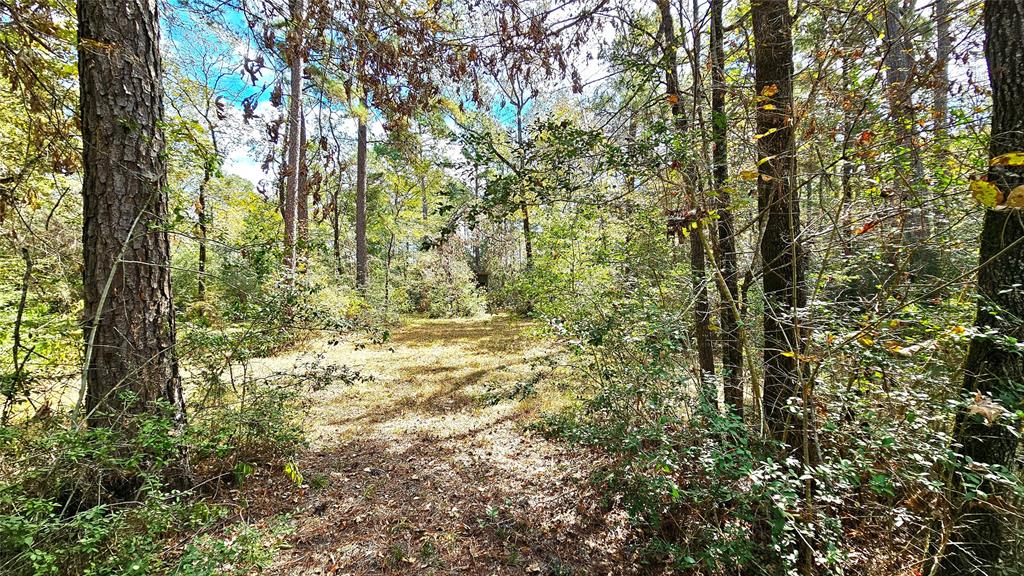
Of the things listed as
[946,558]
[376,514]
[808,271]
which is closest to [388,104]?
[376,514]

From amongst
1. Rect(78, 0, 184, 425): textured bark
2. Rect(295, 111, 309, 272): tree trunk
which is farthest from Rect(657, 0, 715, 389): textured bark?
Rect(78, 0, 184, 425): textured bark

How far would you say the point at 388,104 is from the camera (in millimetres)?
2887

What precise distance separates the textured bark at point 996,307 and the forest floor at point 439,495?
5.73 feet

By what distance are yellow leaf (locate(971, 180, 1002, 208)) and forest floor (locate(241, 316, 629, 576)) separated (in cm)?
249

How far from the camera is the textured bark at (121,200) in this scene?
2.19m

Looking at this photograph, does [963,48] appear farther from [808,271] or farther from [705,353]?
[705,353]

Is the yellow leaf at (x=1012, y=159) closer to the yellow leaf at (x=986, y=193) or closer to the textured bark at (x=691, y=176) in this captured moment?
the yellow leaf at (x=986, y=193)

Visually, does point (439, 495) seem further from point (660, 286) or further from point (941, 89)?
point (941, 89)

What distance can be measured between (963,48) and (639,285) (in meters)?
2.55

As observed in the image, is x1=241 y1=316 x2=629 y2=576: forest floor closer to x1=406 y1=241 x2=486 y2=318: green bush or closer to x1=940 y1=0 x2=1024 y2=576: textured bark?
x1=940 y1=0 x2=1024 y2=576: textured bark

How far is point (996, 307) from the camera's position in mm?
1662

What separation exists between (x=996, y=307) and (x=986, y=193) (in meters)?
0.64

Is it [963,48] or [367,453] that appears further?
[367,453]

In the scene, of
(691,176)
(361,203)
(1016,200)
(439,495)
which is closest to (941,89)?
(691,176)
